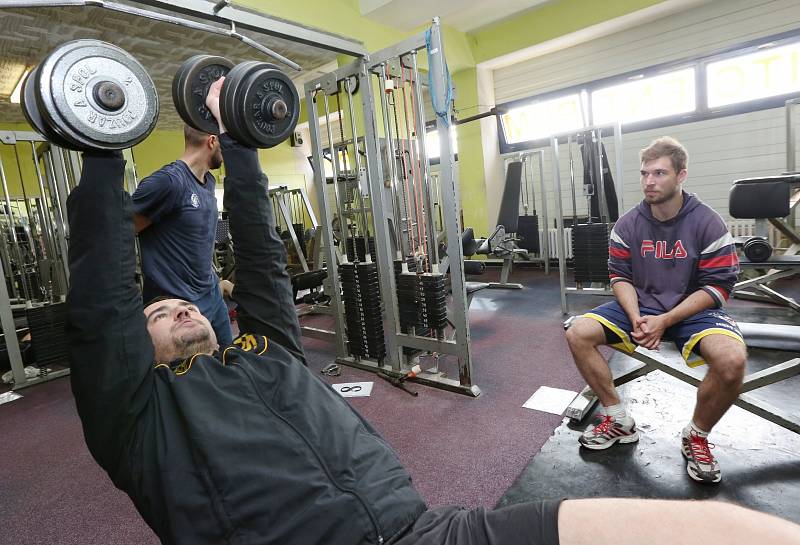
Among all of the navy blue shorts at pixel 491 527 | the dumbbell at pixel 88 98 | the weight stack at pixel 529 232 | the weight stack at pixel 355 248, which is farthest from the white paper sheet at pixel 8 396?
the weight stack at pixel 529 232

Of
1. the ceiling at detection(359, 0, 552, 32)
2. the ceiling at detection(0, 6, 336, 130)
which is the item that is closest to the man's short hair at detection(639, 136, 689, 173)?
the ceiling at detection(359, 0, 552, 32)

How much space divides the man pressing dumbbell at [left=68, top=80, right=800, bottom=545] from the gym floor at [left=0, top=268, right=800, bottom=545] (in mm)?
895

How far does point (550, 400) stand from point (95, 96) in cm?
219

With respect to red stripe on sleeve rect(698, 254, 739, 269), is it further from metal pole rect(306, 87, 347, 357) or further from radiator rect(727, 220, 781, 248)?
radiator rect(727, 220, 781, 248)

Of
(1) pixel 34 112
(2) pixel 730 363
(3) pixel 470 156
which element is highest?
(3) pixel 470 156

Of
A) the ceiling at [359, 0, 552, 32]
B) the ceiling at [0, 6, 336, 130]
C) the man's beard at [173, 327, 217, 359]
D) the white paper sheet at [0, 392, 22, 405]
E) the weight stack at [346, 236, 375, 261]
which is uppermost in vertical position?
the ceiling at [359, 0, 552, 32]

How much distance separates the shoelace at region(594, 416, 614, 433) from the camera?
1.84 meters

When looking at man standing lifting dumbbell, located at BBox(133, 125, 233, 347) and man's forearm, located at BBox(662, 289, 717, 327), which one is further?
man's forearm, located at BBox(662, 289, 717, 327)

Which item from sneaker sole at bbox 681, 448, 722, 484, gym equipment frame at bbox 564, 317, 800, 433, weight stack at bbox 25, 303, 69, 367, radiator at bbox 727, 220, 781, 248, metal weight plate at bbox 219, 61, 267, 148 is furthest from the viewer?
radiator at bbox 727, 220, 781, 248

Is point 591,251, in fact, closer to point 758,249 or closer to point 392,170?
point 758,249

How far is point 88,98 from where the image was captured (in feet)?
2.47

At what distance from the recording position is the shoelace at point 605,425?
6.05 feet

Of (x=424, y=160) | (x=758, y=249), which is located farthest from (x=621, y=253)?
(x=758, y=249)

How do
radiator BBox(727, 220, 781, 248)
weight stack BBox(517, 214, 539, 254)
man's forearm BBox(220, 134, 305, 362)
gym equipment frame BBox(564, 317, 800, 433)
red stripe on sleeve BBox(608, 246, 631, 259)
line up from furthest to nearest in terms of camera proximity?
1. weight stack BBox(517, 214, 539, 254)
2. radiator BBox(727, 220, 781, 248)
3. red stripe on sleeve BBox(608, 246, 631, 259)
4. gym equipment frame BBox(564, 317, 800, 433)
5. man's forearm BBox(220, 134, 305, 362)
